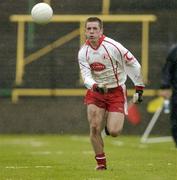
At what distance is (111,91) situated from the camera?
1302 centimetres

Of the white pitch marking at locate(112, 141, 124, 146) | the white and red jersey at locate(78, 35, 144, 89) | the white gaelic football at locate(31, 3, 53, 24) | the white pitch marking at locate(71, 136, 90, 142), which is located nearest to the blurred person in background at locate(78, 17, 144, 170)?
the white and red jersey at locate(78, 35, 144, 89)

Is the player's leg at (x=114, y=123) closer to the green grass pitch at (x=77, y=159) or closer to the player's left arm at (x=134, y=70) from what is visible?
the player's left arm at (x=134, y=70)

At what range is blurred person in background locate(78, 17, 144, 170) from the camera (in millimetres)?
12844

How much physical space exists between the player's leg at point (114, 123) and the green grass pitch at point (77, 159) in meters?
0.53

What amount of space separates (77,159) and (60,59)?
8.76 m

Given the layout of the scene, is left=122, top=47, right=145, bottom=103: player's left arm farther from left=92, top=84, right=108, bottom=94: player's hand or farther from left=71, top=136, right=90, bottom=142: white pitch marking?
left=71, top=136, right=90, bottom=142: white pitch marking

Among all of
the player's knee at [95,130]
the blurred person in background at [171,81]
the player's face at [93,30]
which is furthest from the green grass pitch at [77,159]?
the player's face at [93,30]

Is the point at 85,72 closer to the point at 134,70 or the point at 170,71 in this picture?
the point at 134,70

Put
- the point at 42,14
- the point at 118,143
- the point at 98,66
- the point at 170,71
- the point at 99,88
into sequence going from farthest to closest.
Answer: the point at 118,143 → the point at 42,14 → the point at 98,66 → the point at 99,88 → the point at 170,71

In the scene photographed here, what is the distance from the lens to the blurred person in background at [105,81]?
12.8 m

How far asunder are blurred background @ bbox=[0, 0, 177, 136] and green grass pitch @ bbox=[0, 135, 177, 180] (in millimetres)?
607

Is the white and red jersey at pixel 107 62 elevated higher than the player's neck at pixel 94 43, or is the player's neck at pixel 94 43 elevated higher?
the player's neck at pixel 94 43

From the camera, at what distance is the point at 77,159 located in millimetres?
15203

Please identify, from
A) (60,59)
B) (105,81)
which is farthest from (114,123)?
(60,59)
